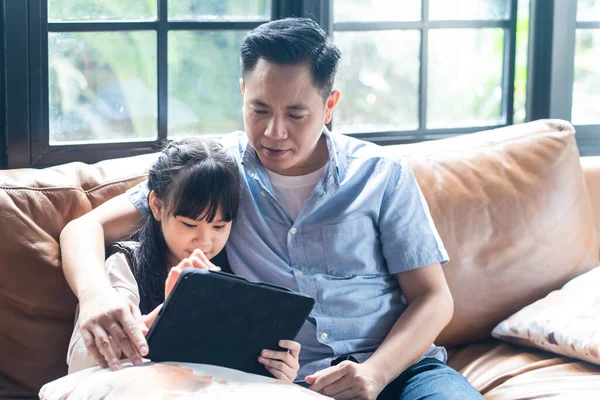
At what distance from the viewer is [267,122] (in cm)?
164

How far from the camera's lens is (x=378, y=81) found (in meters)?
2.56

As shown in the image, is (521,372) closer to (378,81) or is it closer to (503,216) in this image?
(503,216)

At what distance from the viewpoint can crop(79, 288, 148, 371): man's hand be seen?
4.33ft

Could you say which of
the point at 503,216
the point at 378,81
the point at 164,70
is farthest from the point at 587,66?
the point at 164,70

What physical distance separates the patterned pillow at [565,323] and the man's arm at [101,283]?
93 cm

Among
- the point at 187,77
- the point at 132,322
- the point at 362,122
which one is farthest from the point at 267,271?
the point at 362,122

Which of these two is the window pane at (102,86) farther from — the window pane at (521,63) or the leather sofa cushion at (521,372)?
the window pane at (521,63)

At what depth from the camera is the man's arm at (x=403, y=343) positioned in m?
1.54

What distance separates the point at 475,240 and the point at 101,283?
3.15ft

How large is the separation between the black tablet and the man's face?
39 cm

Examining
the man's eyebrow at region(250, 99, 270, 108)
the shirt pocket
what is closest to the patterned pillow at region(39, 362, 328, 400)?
the shirt pocket

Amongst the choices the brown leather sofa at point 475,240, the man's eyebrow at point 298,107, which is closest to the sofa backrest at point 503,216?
the brown leather sofa at point 475,240

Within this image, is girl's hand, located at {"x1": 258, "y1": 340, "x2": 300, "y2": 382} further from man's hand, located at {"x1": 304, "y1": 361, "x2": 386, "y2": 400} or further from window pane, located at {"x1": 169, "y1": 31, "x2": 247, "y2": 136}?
window pane, located at {"x1": 169, "y1": 31, "x2": 247, "y2": 136}

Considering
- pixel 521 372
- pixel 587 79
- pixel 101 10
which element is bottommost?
pixel 521 372
